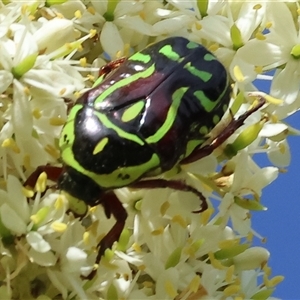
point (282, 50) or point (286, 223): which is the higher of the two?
point (282, 50)

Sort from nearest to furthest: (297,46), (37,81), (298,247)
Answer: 1. (37,81)
2. (297,46)
3. (298,247)

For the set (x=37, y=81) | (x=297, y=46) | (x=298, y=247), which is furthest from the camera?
(x=298, y=247)

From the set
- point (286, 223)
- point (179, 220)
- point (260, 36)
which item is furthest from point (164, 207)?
point (286, 223)

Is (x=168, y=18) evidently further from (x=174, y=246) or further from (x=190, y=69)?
(x=174, y=246)

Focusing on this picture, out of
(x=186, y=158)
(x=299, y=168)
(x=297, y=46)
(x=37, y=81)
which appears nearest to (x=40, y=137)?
(x=37, y=81)

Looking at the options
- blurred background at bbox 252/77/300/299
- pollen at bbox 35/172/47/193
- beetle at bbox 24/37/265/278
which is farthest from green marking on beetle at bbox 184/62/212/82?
blurred background at bbox 252/77/300/299

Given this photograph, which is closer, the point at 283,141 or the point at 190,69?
the point at 190,69

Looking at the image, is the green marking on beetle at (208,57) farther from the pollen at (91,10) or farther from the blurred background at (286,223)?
the blurred background at (286,223)

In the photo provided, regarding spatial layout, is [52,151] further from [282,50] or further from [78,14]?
[282,50]
